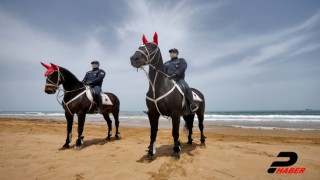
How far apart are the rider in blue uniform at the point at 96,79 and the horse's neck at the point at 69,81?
72 centimetres

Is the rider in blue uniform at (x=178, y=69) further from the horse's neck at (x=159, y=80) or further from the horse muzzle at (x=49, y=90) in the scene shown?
the horse muzzle at (x=49, y=90)

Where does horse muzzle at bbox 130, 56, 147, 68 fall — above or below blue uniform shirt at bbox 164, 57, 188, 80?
below

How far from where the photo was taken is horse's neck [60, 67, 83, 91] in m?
7.40

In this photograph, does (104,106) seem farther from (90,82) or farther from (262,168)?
(262,168)

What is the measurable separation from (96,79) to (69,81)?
43.1 inches

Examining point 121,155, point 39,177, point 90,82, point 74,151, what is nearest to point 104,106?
point 90,82

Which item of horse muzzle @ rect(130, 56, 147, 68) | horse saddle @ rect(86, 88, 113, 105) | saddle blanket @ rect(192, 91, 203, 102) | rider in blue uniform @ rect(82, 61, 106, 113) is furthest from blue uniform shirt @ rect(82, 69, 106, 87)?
horse muzzle @ rect(130, 56, 147, 68)

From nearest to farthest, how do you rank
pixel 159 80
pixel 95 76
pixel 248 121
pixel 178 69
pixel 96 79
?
pixel 159 80, pixel 178 69, pixel 96 79, pixel 95 76, pixel 248 121

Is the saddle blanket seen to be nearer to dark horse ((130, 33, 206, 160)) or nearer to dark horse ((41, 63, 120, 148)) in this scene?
dark horse ((130, 33, 206, 160))

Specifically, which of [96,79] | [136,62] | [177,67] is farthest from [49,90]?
[177,67]

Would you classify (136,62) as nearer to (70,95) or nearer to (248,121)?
(70,95)

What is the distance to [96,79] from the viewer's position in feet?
27.2

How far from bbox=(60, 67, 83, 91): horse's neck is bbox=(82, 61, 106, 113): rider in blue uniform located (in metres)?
0.72

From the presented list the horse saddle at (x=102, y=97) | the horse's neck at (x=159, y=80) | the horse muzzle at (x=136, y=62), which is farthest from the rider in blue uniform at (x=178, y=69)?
the horse saddle at (x=102, y=97)
